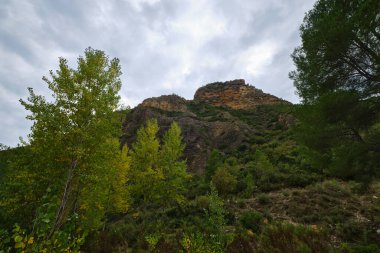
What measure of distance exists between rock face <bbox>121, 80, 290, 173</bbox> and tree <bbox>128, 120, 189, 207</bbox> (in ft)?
52.1

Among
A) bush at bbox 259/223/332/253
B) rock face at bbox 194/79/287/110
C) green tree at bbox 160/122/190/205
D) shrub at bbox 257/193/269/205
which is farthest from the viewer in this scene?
rock face at bbox 194/79/287/110

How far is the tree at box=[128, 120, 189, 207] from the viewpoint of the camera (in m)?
17.8

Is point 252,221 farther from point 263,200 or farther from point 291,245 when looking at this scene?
point 291,245

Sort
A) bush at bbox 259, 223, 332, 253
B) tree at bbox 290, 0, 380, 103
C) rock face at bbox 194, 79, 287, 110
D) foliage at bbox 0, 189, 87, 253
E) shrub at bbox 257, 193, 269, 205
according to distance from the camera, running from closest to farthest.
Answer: foliage at bbox 0, 189, 87, 253 → bush at bbox 259, 223, 332, 253 → tree at bbox 290, 0, 380, 103 → shrub at bbox 257, 193, 269, 205 → rock face at bbox 194, 79, 287, 110

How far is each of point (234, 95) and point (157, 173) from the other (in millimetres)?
59278

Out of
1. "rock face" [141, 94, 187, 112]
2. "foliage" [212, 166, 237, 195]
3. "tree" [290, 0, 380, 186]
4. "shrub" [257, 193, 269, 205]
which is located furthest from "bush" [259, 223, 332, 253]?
"rock face" [141, 94, 187, 112]

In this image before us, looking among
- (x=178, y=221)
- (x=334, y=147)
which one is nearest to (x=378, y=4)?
(x=334, y=147)

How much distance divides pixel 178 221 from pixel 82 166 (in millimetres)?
8104

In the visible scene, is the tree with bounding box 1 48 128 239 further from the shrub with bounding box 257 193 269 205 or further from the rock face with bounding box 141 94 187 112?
the rock face with bounding box 141 94 187 112

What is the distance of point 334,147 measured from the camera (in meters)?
10.2

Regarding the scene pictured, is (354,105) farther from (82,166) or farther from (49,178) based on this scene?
(49,178)

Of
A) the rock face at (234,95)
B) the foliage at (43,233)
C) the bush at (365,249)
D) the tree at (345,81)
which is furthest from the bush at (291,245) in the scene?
the rock face at (234,95)

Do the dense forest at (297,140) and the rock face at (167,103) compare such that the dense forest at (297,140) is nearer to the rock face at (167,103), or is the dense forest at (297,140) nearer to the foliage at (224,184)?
the foliage at (224,184)

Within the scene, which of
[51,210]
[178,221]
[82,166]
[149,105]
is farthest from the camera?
[149,105]
